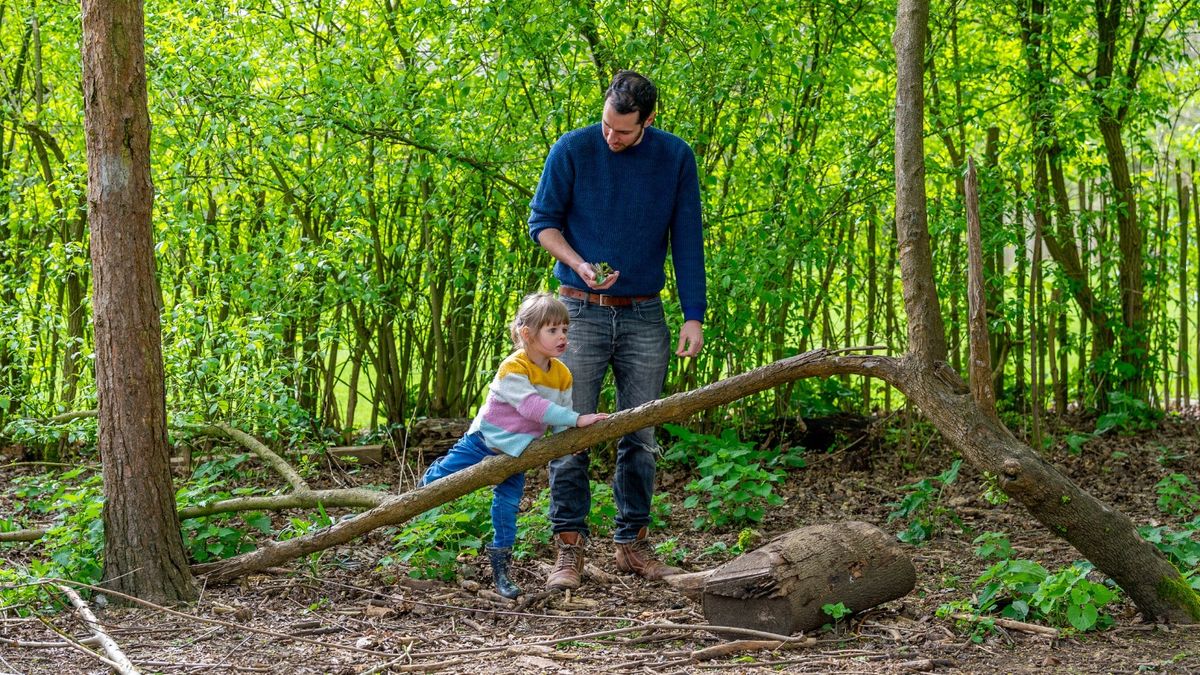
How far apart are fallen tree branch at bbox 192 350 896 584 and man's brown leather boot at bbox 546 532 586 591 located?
0.46 metres

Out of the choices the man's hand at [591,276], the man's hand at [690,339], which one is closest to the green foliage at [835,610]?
the man's hand at [690,339]

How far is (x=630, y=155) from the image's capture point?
426 centimetres

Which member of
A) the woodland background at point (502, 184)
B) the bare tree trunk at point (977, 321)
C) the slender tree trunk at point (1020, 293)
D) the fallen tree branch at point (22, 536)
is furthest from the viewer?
the slender tree trunk at point (1020, 293)

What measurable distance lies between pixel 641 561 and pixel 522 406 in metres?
0.92

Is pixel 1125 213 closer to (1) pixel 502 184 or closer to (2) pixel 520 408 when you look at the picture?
(1) pixel 502 184

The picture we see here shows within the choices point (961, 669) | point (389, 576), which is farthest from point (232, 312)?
point (961, 669)

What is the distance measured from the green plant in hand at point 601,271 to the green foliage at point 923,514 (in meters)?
1.79

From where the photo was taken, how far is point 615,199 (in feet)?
14.0

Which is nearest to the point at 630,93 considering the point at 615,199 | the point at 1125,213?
the point at 615,199

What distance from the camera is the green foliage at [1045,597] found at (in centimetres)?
352

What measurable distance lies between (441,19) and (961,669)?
3.95m

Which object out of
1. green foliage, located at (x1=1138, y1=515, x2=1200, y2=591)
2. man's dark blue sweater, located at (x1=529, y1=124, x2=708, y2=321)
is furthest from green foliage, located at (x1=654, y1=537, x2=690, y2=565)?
green foliage, located at (x1=1138, y1=515, x2=1200, y2=591)

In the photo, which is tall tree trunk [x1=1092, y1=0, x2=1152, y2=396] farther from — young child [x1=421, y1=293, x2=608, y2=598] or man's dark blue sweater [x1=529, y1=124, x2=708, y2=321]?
young child [x1=421, y1=293, x2=608, y2=598]

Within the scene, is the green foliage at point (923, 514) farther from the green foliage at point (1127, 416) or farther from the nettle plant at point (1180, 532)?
the green foliage at point (1127, 416)
